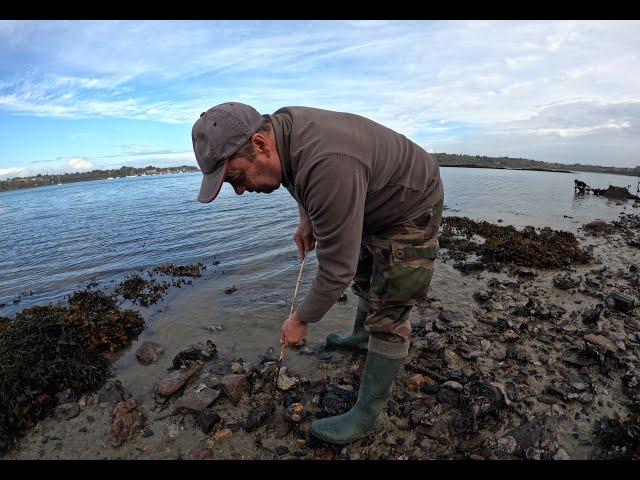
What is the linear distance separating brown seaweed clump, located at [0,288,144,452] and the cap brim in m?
3.41

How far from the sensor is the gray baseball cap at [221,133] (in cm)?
234

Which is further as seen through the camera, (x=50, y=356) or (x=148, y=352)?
(x=148, y=352)

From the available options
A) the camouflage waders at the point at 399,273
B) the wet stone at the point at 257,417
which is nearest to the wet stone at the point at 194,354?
the wet stone at the point at 257,417

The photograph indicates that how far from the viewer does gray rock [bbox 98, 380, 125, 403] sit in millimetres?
4164

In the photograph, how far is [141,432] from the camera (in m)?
3.63

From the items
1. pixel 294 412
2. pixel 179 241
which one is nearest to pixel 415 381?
pixel 294 412

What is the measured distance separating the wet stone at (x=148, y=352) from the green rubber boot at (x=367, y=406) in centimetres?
285

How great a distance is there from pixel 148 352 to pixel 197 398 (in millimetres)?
1628

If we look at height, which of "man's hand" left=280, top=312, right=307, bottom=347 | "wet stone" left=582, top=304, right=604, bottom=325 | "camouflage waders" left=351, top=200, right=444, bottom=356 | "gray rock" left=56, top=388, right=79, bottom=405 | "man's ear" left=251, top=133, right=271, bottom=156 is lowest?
"gray rock" left=56, top=388, right=79, bottom=405

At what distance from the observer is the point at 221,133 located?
2334mm

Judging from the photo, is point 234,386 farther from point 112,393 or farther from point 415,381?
point 415,381

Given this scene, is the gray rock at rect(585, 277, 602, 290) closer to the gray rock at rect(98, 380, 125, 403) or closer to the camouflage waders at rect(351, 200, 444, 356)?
the camouflage waders at rect(351, 200, 444, 356)

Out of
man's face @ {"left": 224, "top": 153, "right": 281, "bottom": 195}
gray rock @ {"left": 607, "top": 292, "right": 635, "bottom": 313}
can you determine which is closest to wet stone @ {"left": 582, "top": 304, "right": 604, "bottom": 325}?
gray rock @ {"left": 607, "top": 292, "right": 635, "bottom": 313}
